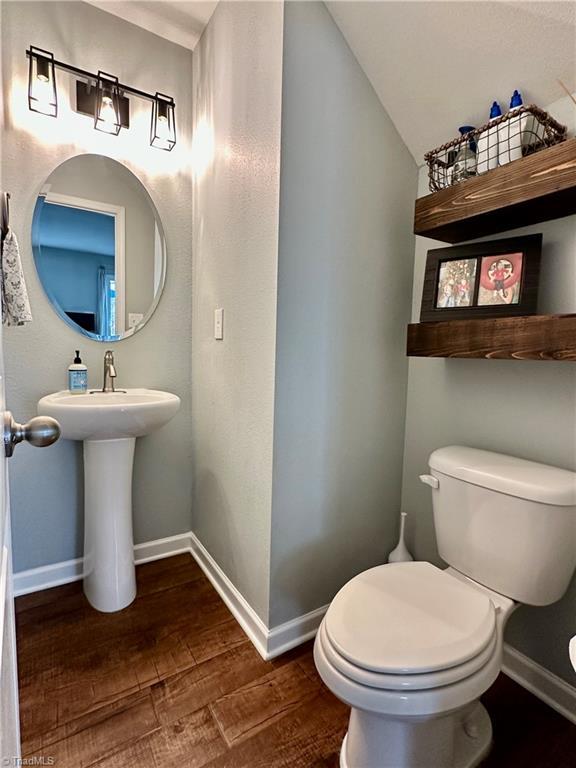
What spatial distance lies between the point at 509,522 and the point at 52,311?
1.82 meters

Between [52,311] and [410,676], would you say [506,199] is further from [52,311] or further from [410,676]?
[52,311]

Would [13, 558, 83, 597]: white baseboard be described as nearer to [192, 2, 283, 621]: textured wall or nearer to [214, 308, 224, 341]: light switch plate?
[192, 2, 283, 621]: textured wall

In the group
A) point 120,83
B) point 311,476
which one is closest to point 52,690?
point 311,476

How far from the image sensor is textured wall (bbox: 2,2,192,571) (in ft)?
5.04

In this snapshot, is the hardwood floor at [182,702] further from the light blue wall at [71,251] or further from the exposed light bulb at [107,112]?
the exposed light bulb at [107,112]

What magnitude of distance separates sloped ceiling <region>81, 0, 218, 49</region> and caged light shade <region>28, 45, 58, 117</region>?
1.13ft

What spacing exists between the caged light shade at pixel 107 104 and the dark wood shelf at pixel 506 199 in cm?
130

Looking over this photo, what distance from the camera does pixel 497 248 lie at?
124 cm

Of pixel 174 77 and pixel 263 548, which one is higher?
pixel 174 77

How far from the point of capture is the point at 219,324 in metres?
1.66

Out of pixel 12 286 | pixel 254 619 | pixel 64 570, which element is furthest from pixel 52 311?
pixel 254 619

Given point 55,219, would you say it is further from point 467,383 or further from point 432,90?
point 467,383

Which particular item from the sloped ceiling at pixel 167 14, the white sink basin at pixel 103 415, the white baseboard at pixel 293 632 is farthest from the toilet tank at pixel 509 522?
the sloped ceiling at pixel 167 14

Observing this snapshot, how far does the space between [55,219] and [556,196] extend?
5.80 feet
